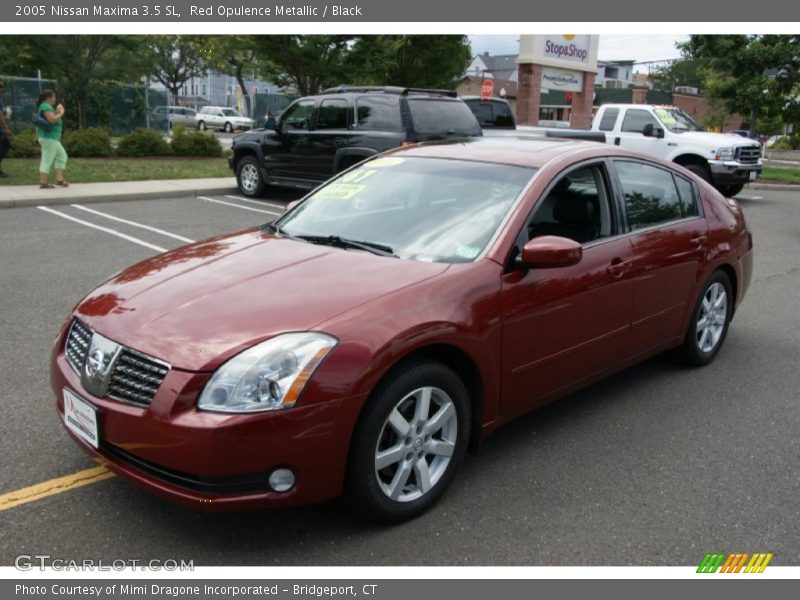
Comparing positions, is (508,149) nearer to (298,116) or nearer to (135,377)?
(135,377)

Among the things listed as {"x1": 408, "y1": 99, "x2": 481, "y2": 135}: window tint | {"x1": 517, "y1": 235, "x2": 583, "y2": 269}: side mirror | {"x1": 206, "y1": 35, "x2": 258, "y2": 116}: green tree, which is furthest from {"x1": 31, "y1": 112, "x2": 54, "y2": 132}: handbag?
{"x1": 517, "y1": 235, "x2": 583, "y2": 269}: side mirror

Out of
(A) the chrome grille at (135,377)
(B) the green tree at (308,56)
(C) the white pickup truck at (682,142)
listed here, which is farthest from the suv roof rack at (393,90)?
(A) the chrome grille at (135,377)

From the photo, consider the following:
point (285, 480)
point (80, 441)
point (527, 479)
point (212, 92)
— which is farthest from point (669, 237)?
point (212, 92)

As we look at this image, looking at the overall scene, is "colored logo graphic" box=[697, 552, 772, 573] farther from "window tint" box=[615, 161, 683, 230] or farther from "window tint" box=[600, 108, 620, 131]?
"window tint" box=[600, 108, 620, 131]

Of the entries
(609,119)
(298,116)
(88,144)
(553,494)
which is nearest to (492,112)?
(609,119)

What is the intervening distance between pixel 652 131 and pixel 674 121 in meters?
0.83

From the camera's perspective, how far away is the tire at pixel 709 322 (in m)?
5.18

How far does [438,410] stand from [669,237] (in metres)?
2.25

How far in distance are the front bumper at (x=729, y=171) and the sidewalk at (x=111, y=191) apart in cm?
984

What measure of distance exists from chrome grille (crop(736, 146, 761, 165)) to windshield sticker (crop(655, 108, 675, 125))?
5.43 feet

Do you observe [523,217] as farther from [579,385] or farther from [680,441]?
[680,441]

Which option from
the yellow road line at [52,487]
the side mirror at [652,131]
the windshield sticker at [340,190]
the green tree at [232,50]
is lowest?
the yellow road line at [52,487]

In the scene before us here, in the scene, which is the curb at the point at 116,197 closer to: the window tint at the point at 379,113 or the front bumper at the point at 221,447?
the window tint at the point at 379,113

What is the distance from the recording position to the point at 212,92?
97125 mm
